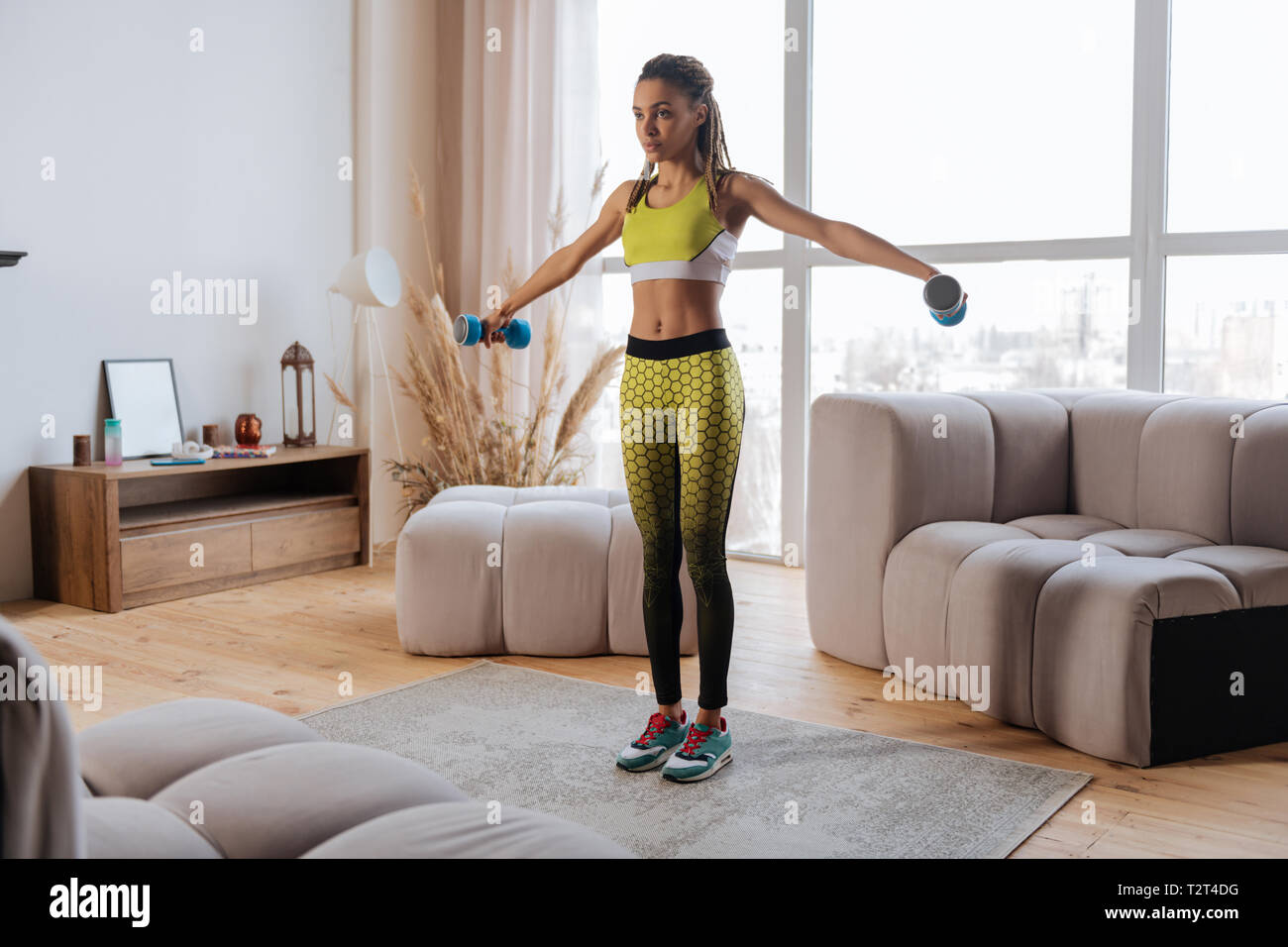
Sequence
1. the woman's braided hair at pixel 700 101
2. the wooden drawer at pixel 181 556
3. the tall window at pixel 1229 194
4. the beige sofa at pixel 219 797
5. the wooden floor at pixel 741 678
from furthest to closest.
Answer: the wooden drawer at pixel 181 556 < the tall window at pixel 1229 194 < the woman's braided hair at pixel 700 101 < the wooden floor at pixel 741 678 < the beige sofa at pixel 219 797

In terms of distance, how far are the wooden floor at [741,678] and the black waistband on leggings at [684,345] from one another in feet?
3.18

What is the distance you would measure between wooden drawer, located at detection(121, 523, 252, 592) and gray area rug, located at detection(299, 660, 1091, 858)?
54.0 inches

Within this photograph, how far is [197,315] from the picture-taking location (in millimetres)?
4277

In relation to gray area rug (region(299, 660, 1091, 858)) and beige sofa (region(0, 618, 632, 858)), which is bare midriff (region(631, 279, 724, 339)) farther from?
beige sofa (region(0, 618, 632, 858))

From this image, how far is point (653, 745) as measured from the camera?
91.5 inches

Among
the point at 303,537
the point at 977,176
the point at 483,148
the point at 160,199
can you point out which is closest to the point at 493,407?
the point at 303,537

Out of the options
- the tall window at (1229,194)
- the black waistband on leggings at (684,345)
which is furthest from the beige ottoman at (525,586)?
the tall window at (1229,194)

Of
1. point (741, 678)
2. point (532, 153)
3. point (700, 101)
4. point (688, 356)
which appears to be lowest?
point (741, 678)

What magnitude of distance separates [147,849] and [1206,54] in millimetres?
3831

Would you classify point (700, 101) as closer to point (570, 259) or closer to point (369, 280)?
point (570, 259)

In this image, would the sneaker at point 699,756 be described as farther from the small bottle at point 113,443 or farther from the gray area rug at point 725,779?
the small bottle at point 113,443

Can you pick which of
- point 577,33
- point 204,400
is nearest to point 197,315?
point 204,400

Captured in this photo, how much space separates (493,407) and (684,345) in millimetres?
2722

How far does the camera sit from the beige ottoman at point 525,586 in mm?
3074
